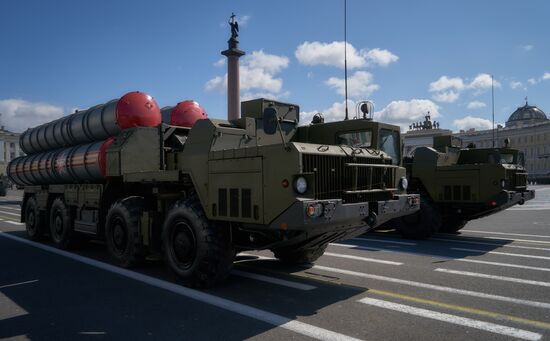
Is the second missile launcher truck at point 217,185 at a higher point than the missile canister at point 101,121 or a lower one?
lower

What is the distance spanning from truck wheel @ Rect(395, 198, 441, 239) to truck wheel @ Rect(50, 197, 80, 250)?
27.5ft

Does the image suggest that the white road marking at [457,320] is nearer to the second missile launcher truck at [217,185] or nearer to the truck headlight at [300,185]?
the second missile launcher truck at [217,185]

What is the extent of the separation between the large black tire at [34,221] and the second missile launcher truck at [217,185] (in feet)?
6.39

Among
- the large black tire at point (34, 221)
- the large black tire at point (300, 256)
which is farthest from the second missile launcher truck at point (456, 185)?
the large black tire at point (34, 221)

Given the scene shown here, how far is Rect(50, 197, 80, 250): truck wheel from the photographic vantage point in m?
10.2

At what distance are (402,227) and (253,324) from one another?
8.07 metres

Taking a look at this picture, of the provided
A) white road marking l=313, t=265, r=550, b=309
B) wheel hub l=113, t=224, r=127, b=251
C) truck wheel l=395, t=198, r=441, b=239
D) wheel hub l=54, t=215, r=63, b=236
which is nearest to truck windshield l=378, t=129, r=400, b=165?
white road marking l=313, t=265, r=550, b=309

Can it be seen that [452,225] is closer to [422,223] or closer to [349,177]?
[422,223]

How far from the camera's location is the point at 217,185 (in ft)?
20.5

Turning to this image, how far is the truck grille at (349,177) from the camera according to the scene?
5.62m

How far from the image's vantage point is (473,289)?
644cm

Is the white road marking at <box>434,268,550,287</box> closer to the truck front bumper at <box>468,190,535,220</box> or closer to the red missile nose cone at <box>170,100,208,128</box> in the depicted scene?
the truck front bumper at <box>468,190,535,220</box>

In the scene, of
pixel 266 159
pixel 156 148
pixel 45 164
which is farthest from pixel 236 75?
pixel 266 159

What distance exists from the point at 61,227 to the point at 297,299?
7.25 meters
